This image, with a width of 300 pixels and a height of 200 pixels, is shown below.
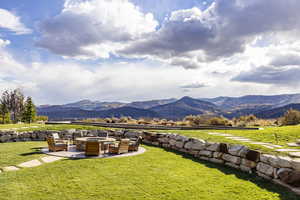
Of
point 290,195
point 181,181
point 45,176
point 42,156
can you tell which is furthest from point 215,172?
point 42,156

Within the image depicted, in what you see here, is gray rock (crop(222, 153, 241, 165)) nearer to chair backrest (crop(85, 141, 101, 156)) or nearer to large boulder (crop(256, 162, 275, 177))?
large boulder (crop(256, 162, 275, 177))

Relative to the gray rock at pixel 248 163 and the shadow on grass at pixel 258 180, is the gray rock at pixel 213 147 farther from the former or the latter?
the gray rock at pixel 248 163

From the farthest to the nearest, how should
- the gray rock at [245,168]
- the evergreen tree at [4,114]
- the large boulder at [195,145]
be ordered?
the evergreen tree at [4,114] < the large boulder at [195,145] < the gray rock at [245,168]

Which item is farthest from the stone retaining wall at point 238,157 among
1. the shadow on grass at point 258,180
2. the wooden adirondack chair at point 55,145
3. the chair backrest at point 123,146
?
the wooden adirondack chair at point 55,145

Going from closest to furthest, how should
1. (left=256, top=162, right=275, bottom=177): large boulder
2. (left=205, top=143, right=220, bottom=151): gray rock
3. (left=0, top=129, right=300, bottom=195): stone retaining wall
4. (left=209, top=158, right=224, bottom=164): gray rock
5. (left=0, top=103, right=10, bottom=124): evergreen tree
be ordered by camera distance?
1. (left=0, top=129, right=300, bottom=195): stone retaining wall
2. (left=256, top=162, right=275, bottom=177): large boulder
3. (left=209, top=158, right=224, bottom=164): gray rock
4. (left=205, top=143, right=220, bottom=151): gray rock
5. (left=0, top=103, right=10, bottom=124): evergreen tree

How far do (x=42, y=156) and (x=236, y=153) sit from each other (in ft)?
26.6

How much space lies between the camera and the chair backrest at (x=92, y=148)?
32.3 ft

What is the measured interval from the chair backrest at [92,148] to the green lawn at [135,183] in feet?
4.72

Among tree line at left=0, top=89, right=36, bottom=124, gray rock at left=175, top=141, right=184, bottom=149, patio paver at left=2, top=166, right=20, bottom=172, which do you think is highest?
tree line at left=0, top=89, right=36, bottom=124

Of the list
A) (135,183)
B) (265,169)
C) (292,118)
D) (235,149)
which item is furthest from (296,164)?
(292,118)

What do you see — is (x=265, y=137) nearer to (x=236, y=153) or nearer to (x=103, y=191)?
(x=236, y=153)

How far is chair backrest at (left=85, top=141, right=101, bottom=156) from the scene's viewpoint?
985cm

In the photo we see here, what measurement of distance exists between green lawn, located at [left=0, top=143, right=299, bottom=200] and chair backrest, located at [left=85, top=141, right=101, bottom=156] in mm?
1438

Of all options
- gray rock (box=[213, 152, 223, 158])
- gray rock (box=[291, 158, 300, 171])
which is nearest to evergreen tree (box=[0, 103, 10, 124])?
gray rock (box=[213, 152, 223, 158])
